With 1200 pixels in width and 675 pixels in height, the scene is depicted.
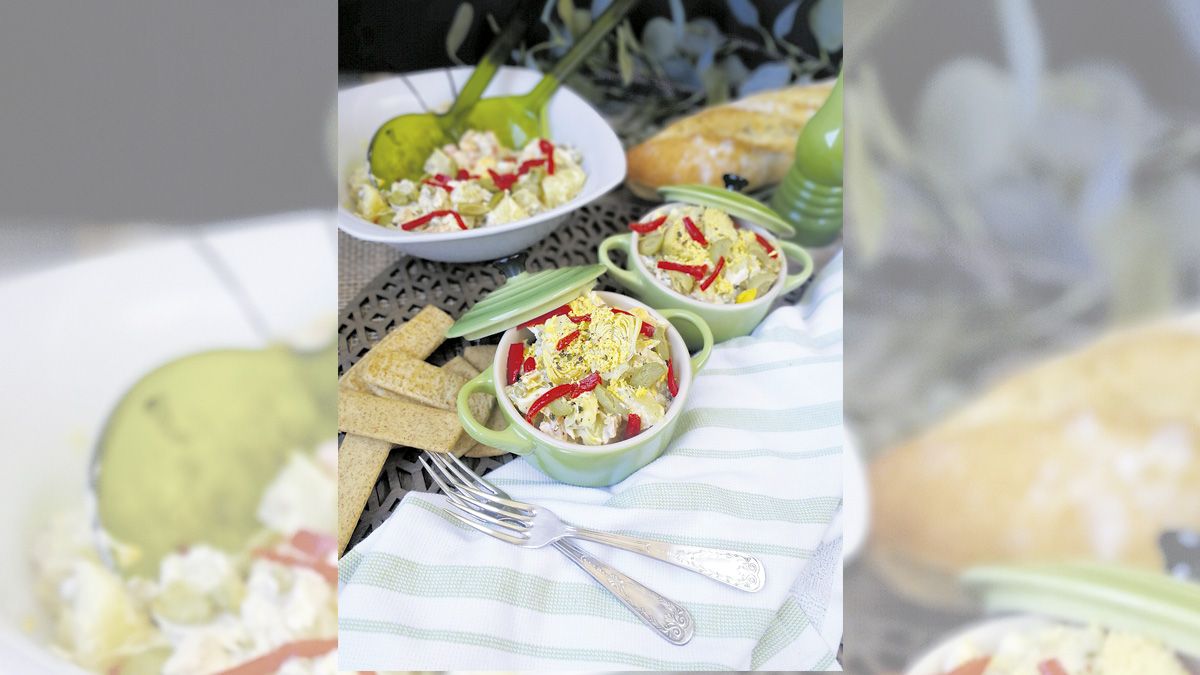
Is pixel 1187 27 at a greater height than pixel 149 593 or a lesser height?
greater

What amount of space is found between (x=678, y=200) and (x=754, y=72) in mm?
450

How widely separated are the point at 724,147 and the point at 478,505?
1.76 ft

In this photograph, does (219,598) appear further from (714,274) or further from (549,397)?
(714,274)

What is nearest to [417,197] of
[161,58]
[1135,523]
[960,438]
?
[161,58]

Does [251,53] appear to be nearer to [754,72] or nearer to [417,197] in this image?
[417,197]

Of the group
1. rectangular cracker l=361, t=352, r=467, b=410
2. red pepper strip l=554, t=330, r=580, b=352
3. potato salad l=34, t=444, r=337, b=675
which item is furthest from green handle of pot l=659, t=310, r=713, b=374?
potato salad l=34, t=444, r=337, b=675

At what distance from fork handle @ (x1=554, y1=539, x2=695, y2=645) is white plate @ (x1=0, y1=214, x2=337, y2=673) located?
1.08ft

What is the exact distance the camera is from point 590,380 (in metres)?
0.60

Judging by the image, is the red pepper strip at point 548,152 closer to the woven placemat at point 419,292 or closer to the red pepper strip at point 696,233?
the woven placemat at point 419,292

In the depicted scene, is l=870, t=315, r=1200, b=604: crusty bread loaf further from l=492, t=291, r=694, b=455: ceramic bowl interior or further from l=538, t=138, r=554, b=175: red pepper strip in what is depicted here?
l=538, t=138, r=554, b=175: red pepper strip

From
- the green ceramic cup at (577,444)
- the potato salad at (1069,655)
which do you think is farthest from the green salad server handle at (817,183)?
the potato salad at (1069,655)

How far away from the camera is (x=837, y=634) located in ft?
2.04

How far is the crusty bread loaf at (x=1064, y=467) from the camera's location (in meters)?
0.48

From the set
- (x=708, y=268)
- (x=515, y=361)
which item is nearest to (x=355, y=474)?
(x=515, y=361)
